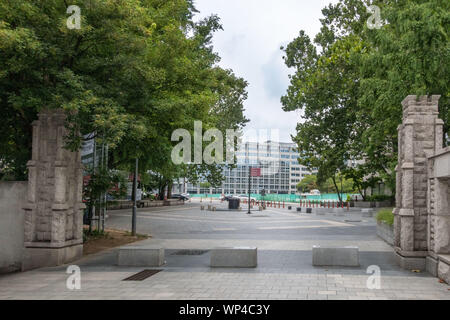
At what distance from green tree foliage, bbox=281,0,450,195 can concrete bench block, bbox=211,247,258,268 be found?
26.6 ft

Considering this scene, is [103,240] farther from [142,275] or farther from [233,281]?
[233,281]

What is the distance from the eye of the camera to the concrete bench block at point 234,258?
34.0 ft

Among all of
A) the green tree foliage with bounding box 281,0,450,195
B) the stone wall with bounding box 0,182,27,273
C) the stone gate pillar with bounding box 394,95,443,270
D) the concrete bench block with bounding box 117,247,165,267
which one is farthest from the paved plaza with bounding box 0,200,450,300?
the green tree foliage with bounding box 281,0,450,195

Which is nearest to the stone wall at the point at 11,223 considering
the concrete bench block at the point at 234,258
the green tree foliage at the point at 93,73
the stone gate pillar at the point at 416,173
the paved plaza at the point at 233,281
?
the paved plaza at the point at 233,281

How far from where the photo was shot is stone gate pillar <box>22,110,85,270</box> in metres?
10.9

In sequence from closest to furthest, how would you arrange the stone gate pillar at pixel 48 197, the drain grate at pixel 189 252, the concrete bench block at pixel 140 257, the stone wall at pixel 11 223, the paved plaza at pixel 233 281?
1. the paved plaza at pixel 233 281
2. the concrete bench block at pixel 140 257
3. the stone gate pillar at pixel 48 197
4. the stone wall at pixel 11 223
5. the drain grate at pixel 189 252

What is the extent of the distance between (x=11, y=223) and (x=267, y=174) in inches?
5921

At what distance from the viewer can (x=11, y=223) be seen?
36.7ft

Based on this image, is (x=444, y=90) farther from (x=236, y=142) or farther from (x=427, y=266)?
(x=236, y=142)

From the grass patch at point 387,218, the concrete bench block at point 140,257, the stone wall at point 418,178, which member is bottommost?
the concrete bench block at point 140,257

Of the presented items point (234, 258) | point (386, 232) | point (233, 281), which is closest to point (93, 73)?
point (234, 258)

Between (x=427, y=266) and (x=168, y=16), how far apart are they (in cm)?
1136

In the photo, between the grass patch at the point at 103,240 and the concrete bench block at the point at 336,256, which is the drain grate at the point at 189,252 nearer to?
the grass patch at the point at 103,240

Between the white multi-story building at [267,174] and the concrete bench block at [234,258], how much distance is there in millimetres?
133992
